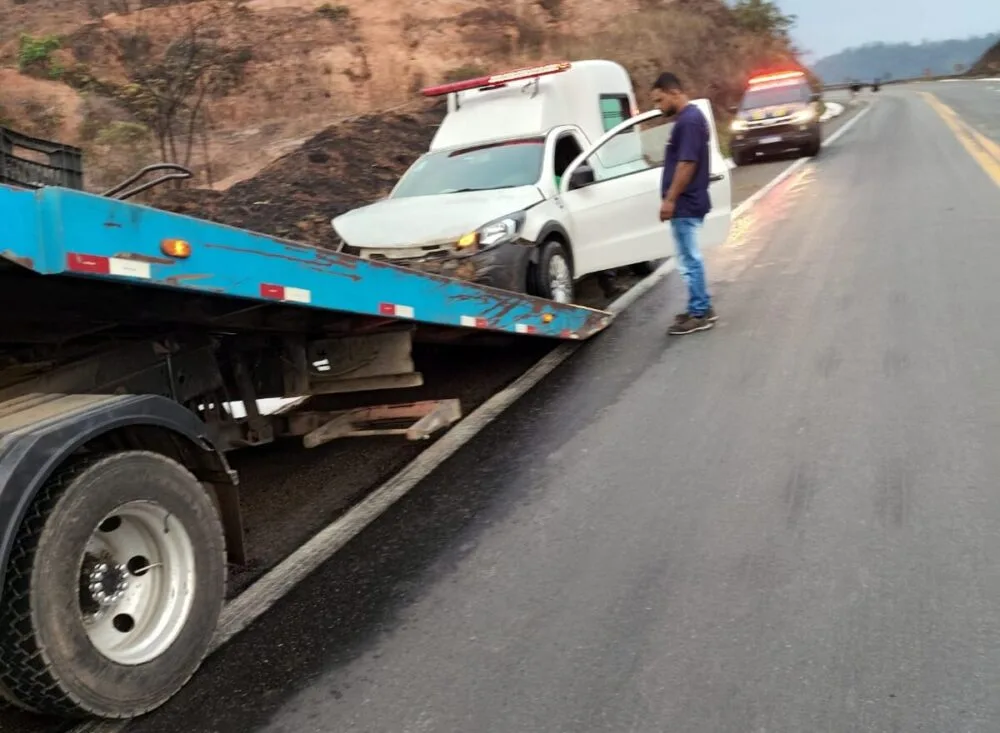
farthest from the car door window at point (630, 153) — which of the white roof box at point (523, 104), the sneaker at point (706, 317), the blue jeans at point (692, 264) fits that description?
the sneaker at point (706, 317)

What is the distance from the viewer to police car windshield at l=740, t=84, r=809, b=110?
71.4 ft

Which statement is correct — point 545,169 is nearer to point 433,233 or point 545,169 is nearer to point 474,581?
point 433,233

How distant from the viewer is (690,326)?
7.46 meters

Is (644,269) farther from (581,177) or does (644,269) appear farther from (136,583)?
(136,583)

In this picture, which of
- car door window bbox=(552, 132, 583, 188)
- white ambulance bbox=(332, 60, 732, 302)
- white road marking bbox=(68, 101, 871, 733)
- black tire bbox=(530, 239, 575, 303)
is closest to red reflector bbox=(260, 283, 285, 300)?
white road marking bbox=(68, 101, 871, 733)

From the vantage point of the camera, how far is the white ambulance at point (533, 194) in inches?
284

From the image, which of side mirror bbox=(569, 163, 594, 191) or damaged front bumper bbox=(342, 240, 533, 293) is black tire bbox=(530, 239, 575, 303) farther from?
side mirror bbox=(569, 163, 594, 191)

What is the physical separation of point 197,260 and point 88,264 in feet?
1.72

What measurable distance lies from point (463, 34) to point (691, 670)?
84.9ft

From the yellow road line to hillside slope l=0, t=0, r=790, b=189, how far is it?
8.92 m

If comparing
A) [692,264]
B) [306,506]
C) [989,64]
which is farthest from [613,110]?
[989,64]

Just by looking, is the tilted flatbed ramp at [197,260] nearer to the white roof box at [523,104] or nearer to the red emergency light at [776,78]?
the white roof box at [523,104]

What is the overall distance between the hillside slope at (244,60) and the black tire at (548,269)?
31.1 feet

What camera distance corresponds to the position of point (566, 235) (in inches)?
314
